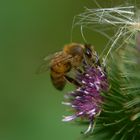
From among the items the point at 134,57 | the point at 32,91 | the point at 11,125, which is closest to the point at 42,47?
the point at 32,91

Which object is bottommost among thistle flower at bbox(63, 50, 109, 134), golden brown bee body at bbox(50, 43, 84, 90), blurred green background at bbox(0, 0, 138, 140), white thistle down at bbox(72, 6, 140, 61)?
blurred green background at bbox(0, 0, 138, 140)

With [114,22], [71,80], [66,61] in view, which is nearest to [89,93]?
[71,80]

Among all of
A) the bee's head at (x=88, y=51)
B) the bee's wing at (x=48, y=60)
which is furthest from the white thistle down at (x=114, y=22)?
the bee's wing at (x=48, y=60)

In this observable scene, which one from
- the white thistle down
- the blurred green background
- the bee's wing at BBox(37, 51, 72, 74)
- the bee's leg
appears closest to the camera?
the white thistle down

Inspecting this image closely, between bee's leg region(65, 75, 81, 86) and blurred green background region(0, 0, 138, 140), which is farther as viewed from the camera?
blurred green background region(0, 0, 138, 140)

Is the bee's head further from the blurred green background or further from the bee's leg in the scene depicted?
the blurred green background

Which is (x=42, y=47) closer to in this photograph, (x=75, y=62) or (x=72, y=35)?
(x=72, y=35)

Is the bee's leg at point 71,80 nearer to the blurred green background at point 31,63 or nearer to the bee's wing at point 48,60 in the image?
the bee's wing at point 48,60

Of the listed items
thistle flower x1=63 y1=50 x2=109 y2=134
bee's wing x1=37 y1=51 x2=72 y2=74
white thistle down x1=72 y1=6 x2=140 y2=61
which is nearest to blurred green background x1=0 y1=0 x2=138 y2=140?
bee's wing x1=37 y1=51 x2=72 y2=74
